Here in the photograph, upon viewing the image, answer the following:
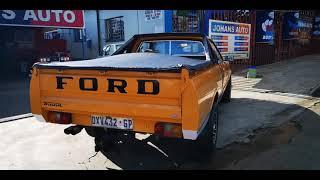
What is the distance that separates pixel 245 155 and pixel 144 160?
4.77 ft

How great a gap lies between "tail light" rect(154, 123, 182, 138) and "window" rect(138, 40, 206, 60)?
8.66 ft

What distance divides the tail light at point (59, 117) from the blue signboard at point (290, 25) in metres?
16.5

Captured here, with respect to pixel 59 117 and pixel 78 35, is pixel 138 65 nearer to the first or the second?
pixel 59 117

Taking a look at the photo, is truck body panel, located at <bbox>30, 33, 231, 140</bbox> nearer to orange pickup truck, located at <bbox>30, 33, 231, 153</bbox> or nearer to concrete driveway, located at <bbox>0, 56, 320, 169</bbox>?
orange pickup truck, located at <bbox>30, 33, 231, 153</bbox>

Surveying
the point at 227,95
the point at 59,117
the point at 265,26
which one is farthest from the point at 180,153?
the point at 265,26

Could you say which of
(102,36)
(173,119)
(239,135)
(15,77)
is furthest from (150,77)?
(102,36)

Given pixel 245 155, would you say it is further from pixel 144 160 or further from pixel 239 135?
pixel 144 160

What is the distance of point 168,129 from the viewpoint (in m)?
3.46

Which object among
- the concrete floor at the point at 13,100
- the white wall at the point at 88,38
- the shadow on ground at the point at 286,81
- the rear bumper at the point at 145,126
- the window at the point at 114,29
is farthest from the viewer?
the white wall at the point at 88,38

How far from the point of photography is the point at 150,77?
11.3 feet

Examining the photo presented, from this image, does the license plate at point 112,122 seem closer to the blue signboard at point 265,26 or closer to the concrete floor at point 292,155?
the concrete floor at point 292,155

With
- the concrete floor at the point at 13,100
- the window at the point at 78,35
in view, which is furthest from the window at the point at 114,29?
the concrete floor at the point at 13,100

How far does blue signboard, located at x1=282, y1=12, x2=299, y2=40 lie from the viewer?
1773 centimetres

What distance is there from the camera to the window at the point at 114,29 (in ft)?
57.1
